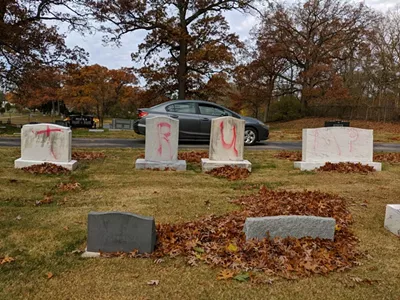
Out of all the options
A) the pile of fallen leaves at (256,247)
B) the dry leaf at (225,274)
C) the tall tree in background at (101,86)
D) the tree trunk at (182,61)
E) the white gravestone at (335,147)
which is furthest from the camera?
the tall tree in background at (101,86)

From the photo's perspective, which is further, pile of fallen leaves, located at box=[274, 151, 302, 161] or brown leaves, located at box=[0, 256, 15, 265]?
pile of fallen leaves, located at box=[274, 151, 302, 161]

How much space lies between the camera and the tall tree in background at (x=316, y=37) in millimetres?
31828

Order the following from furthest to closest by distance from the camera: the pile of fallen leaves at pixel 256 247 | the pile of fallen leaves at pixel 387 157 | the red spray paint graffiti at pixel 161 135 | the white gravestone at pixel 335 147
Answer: the pile of fallen leaves at pixel 387 157 < the white gravestone at pixel 335 147 < the red spray paint graffiti at pixel 161 135 < the pile of fallen leaves at pixel 256 247

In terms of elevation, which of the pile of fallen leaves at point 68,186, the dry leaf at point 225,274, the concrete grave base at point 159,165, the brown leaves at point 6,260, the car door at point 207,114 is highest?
the car door at point 207,114

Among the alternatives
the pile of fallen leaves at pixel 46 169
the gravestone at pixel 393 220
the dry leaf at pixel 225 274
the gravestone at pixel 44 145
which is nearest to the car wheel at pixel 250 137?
the gravestone at pixel 44 145

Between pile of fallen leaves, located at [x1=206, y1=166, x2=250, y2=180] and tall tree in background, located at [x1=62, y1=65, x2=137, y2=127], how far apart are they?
32271mm

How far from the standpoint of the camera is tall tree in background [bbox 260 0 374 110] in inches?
1253

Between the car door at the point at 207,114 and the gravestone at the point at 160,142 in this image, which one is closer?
the gravestone at the point at 160,142

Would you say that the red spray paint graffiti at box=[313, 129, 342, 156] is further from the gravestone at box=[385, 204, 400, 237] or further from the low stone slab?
→ the low stone slab

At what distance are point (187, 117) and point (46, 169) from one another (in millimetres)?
5442

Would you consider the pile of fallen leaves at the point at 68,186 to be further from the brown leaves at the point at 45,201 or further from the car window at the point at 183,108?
the car window at the point at 183,108

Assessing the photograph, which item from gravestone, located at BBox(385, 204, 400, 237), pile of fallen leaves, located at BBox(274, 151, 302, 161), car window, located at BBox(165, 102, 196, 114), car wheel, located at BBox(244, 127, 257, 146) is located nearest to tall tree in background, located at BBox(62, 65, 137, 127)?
car window, located at BBox(165, 102, 196, 114)

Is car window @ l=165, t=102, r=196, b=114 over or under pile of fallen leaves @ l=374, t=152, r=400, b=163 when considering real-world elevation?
over

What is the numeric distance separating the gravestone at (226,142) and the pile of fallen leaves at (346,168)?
1776 millimetres
